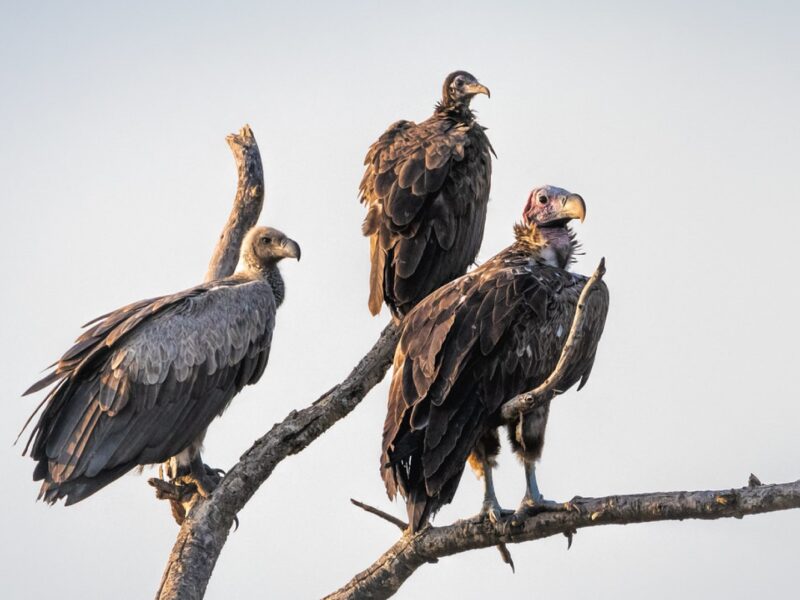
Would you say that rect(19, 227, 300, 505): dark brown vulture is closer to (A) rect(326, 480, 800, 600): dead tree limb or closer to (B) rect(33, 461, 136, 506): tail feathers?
(B) rect(33, 461, 136, 506): tail feathers

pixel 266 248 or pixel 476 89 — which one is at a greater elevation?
pixel 476 89

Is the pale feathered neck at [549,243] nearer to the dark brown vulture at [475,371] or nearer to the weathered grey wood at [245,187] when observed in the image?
the dark brown vulture at [475,371]

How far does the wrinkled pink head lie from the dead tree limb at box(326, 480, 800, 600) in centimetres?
204

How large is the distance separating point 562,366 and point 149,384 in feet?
12.7

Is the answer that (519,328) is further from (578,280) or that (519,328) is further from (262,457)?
(262,457)

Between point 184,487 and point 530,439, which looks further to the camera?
point 184,487

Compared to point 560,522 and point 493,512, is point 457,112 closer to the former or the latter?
point 493,512

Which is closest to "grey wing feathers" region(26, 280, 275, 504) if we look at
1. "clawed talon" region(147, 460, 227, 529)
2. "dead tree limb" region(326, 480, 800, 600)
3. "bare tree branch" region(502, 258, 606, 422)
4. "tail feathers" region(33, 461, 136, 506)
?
"tail feathers" region(33, 461, 136, 506)

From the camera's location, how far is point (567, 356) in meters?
6.02

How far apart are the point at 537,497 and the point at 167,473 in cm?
316

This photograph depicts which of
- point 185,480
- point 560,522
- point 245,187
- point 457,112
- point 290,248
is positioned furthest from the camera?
point 457,112

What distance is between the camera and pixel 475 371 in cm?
700

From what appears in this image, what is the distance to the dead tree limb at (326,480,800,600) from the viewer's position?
235 inches

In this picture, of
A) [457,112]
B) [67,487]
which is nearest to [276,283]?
[457,112]
